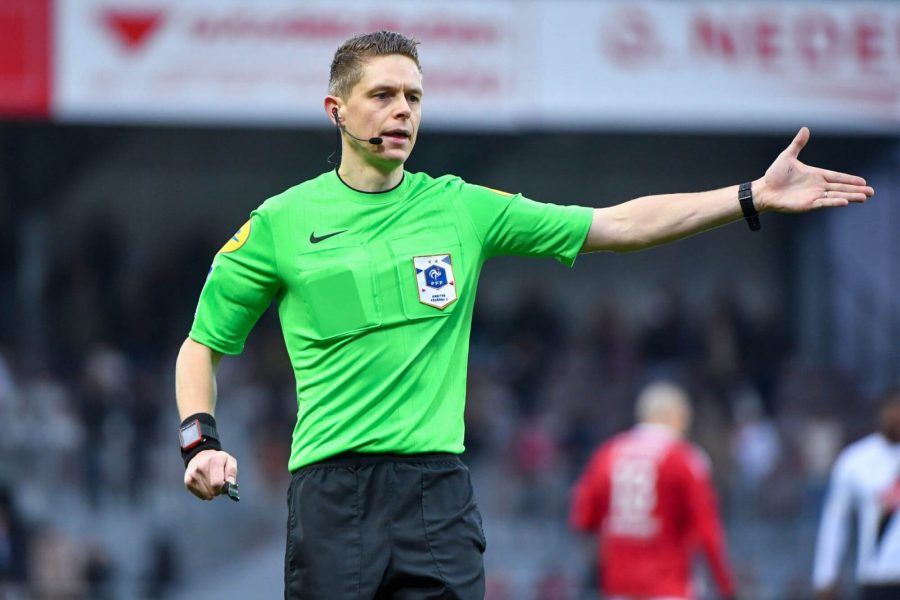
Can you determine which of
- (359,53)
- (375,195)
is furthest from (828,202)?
(359,53)

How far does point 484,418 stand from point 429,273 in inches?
427

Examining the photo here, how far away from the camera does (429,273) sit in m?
3.75

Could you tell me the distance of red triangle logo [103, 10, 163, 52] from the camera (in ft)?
38.0

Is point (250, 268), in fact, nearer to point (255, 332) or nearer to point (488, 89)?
point (488, 89)

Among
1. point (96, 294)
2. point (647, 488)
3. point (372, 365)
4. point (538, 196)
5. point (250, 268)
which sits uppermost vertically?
point (538, 196)

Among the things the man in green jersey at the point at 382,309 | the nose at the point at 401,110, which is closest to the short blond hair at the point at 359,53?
the man in green jersey at the point at 382,309

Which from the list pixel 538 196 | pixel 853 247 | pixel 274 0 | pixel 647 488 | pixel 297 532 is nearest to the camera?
pixel 297 532

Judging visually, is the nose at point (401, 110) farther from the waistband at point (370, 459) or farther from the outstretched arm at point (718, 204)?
the waistband at point (370, 459)

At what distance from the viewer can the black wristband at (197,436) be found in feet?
12.1

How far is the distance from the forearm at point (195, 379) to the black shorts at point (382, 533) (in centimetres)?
34

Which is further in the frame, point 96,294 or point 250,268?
point 96,294

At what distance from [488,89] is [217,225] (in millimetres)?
5461

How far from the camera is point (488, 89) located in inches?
475

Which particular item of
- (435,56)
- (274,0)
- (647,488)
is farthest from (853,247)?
(647,488)
